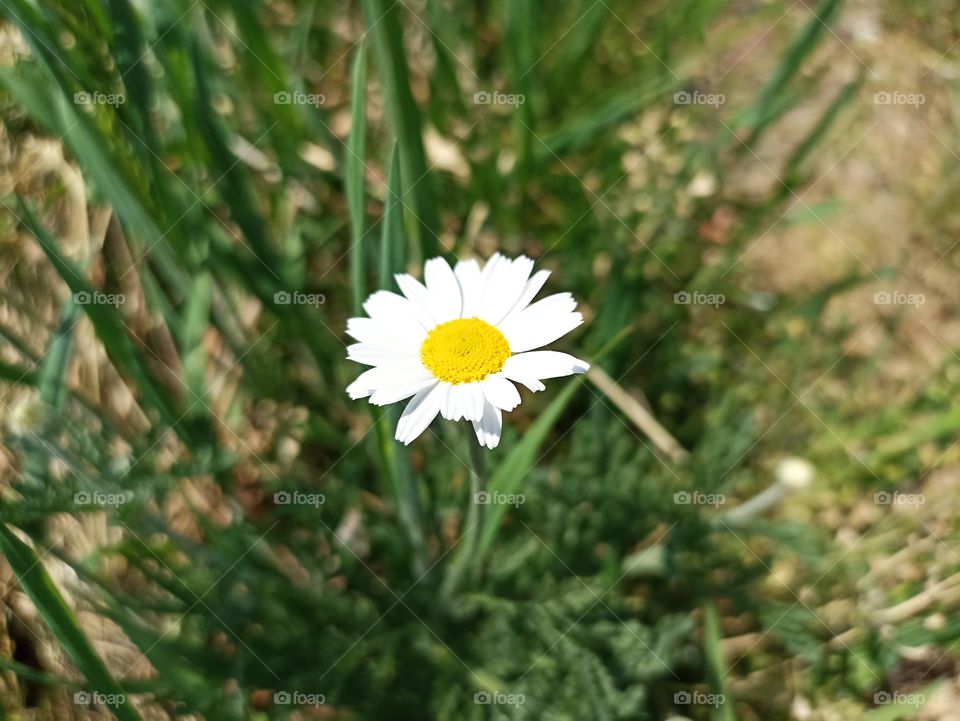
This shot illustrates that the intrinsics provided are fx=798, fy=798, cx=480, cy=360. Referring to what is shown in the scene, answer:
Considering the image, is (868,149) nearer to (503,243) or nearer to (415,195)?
(503,243)

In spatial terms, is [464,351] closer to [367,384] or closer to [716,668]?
[367,384]

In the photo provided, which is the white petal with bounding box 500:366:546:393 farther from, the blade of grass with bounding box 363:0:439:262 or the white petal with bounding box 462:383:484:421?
the blade of grass with bounding box 363:0:439:262

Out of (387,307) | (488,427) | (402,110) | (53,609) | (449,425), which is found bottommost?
(53,609)

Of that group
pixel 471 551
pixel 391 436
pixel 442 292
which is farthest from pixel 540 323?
pixel 471 551

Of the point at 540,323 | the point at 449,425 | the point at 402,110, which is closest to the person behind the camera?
the point at 540,323

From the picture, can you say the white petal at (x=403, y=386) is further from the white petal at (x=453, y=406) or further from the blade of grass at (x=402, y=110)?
the blade of grass at (x=402, y=110)

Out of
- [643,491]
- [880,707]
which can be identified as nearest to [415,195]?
[643,491]

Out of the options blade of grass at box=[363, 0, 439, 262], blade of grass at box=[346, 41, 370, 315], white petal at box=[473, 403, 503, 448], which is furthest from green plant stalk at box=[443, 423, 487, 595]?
blade of grass at box=[363, 0, 439, 262]
